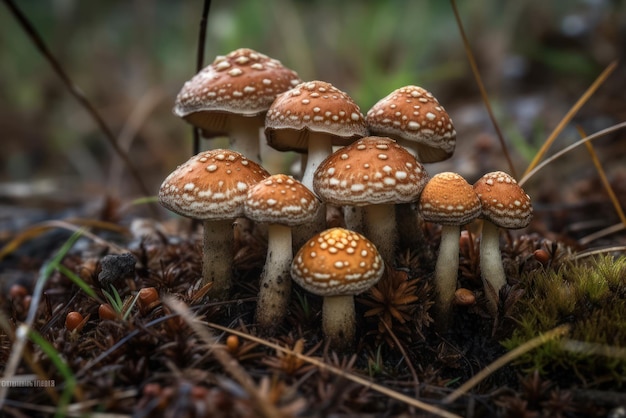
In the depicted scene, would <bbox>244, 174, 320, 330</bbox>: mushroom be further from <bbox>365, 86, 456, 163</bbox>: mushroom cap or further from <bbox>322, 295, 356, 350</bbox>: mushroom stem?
<bbox>365, 86, 456, 163</bbox>: mushroom cap

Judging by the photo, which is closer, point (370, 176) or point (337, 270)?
point (337, 270)

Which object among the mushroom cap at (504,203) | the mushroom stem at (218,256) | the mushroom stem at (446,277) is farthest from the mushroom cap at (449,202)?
the mushroom stem at (218,256)

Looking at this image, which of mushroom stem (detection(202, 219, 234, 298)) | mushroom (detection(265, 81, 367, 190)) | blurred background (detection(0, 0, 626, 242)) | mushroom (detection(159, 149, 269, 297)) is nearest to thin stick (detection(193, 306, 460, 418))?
mushroom stem (detection(202, 219, 234, 298))

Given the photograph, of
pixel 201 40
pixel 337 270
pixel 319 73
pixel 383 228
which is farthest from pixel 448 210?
pixel 319 73

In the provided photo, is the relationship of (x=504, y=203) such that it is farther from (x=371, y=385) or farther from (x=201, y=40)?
(x=201, y=40)

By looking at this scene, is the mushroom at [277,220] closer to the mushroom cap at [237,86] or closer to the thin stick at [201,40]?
the mushroom cap at [237,86]
